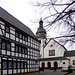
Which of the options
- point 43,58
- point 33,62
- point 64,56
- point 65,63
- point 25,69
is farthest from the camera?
point 43,58

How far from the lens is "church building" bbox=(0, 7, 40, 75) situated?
64.0ft

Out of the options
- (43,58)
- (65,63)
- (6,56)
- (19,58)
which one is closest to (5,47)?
(6,56)

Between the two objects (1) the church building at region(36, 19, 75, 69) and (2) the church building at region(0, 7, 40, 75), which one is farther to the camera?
(1) the church building at region(36, 19, 75, 69)

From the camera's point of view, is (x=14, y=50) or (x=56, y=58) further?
(x=56, y=58)

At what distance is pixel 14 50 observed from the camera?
22234 millimetres

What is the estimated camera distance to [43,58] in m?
53.7

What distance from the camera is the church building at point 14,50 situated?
19516 millimetres

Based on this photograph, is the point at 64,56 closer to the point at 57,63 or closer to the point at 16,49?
the point at 57,63

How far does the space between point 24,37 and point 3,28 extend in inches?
284

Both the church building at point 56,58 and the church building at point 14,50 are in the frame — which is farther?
the church building at point 56,58

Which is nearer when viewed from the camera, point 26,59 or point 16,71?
point 16,71

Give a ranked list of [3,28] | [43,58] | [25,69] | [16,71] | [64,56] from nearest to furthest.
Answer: [3,28], [16,71], [25,69], [64,56], [43,58]

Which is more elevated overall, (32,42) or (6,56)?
(32,42)

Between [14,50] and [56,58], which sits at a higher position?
[14,50]
